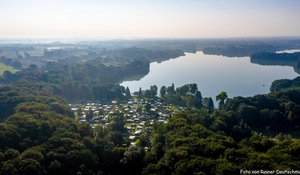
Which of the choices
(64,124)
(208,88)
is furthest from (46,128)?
(208,88)

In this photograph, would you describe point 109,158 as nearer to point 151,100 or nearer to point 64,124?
point 64,124

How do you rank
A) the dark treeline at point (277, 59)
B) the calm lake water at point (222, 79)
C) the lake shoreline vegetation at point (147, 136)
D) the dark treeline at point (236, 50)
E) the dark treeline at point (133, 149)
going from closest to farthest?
the dark treeline at point (133, 149), the lake shoreline vegetation at point (147, 136), the calm lake water at point (222, 79), the dark treeline at point (277, 59), the dark treeline at point (236, 50)

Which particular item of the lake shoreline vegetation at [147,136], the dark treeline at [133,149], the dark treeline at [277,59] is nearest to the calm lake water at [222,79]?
the dark treeline at [277,59]

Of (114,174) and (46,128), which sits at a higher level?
(46,128)

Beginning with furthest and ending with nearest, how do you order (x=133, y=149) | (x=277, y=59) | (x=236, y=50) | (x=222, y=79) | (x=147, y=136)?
(x=236, y=50) < (x=277, y=59) < (x=222, y=79) < (x=147, y=136) < (x=133, y=149)

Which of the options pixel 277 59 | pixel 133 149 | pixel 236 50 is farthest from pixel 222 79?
pixel 236 50

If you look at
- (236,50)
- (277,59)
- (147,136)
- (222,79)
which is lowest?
(147,136)

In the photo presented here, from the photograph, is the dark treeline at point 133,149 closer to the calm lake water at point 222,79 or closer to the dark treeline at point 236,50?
the calm lake water at point 222,79

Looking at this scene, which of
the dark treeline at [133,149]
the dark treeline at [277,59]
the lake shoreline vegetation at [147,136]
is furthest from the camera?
the dark treeline at [277,59]

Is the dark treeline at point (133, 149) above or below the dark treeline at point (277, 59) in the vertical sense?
below

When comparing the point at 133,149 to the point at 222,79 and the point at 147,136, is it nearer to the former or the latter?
the point at 147,136

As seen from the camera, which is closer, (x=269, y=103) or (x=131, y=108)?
(x=269, y=103)
